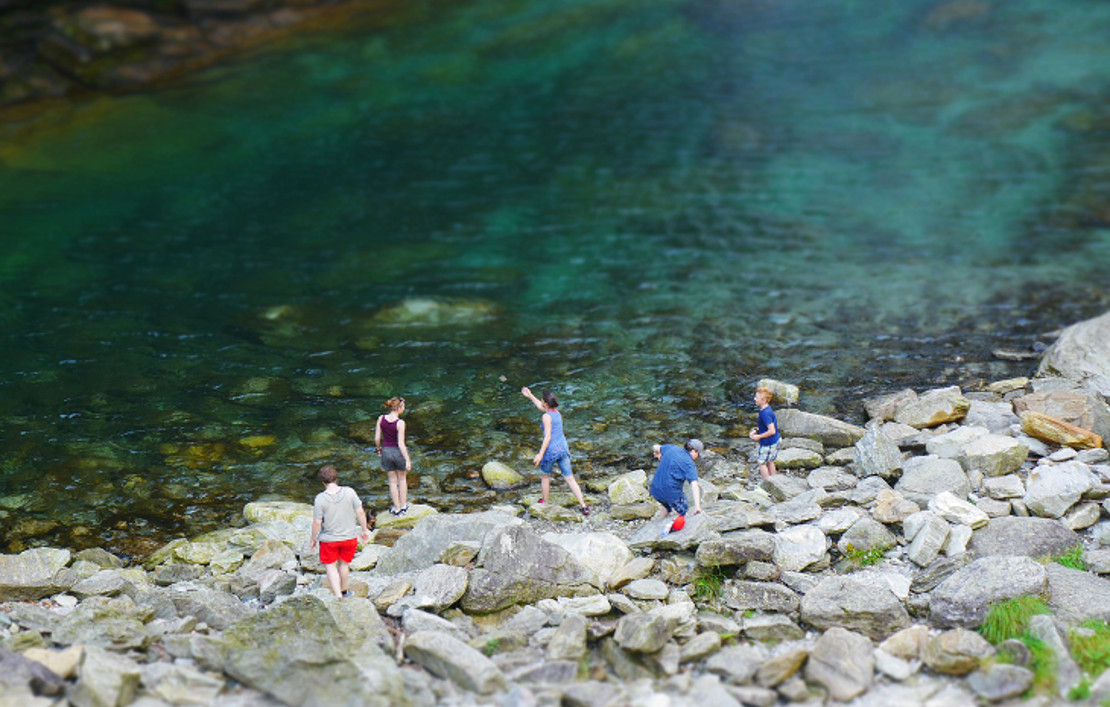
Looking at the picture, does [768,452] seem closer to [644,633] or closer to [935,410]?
[935,410]

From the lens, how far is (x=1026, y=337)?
74.5 ft

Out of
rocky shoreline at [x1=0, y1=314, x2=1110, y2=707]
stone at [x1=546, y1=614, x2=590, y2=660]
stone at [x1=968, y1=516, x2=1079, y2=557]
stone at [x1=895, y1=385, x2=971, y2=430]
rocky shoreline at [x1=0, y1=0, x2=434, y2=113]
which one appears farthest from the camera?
rocky shoreline at [x1=0, y1=0, x2=434, y2=113]

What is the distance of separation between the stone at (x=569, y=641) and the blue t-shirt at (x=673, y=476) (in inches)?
150

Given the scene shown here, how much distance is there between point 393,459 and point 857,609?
8.17 metres

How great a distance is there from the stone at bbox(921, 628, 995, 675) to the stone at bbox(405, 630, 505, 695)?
4.93 meters

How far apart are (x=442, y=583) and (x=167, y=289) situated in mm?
17395

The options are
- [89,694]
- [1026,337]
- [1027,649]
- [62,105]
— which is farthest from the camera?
[62,105]

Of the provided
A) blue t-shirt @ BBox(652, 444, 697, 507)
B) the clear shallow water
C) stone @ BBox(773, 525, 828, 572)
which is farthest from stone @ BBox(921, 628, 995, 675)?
the clear shallow water

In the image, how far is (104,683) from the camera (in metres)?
9.38

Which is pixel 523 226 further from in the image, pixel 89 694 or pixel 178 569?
pixel 89 694

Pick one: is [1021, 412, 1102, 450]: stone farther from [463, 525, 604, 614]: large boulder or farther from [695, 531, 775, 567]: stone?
[463, 525, 604, 614]: large boulder

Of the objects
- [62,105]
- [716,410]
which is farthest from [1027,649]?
[62,105]

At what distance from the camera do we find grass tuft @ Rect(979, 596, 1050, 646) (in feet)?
34.8

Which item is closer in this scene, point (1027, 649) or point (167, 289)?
point (1027, 649)
